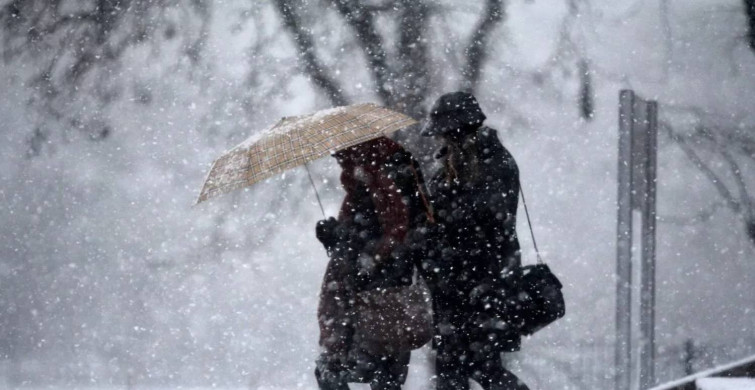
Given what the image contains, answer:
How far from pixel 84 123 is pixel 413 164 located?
8213mm

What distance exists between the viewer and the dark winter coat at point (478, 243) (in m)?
3.16

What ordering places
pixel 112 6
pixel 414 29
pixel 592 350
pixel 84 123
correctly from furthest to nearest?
pixel 84 123 → pixel 592 350 → pixel 112 6 → pixel 414 29

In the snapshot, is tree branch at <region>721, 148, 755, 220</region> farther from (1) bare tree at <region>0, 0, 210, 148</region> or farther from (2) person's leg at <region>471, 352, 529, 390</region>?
(2) person's leg at <region>471, 352, 529, 390</region>

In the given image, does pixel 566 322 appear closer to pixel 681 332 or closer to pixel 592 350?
pixel 592 350

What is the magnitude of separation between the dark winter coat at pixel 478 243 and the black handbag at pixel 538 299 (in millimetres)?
44

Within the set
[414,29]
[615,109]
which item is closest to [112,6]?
[414,29]

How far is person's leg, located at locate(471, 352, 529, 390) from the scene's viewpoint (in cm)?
319

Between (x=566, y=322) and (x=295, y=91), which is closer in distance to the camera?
(x=295, y=91)

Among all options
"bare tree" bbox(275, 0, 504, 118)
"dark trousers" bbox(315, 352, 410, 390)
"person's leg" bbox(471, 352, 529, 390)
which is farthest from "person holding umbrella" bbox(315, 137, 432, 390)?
"bare tree" bbox(275, 0, 504, 118)

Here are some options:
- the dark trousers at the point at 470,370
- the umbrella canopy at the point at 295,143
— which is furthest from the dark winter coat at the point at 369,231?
the dark trousers at the point at 470,370

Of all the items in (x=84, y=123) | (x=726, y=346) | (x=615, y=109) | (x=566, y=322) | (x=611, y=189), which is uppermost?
(x=84, y=123)

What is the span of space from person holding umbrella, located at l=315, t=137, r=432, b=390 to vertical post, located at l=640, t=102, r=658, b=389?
1543mm

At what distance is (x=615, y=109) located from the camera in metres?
9.09

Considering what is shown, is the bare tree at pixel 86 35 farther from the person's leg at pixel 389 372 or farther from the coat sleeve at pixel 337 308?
the person's leg at pixel 389 372
